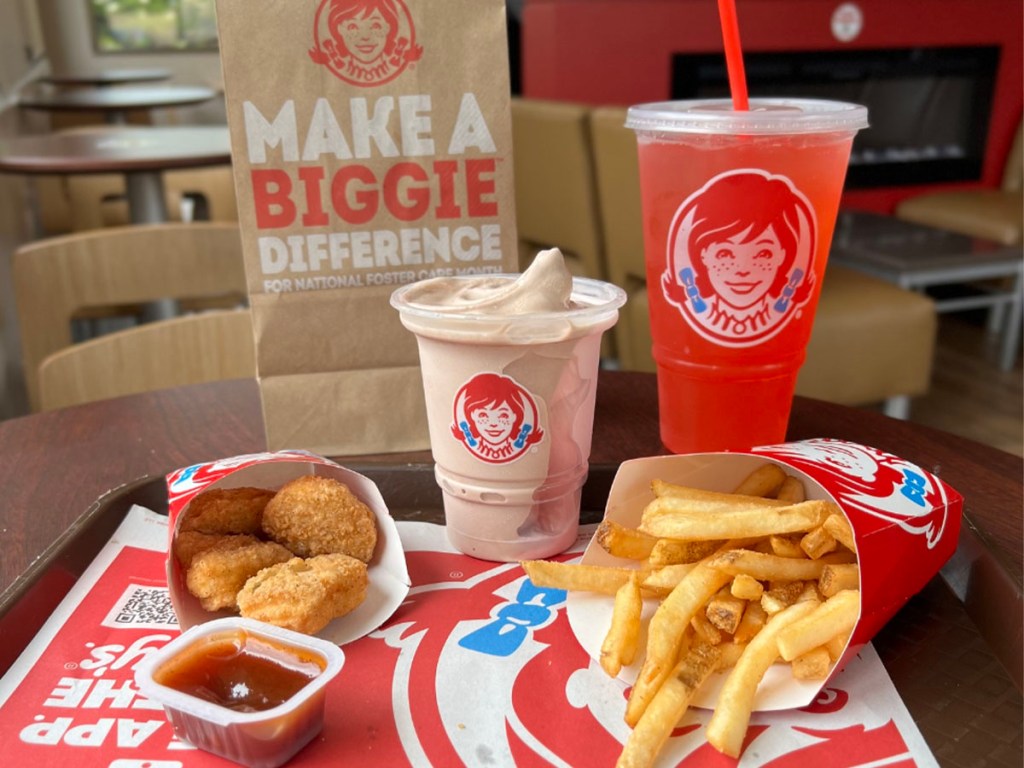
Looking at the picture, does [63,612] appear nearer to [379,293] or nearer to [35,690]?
[35,690]

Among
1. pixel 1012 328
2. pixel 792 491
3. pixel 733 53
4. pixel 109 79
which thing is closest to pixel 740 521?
pixel 792 491

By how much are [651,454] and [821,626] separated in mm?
478

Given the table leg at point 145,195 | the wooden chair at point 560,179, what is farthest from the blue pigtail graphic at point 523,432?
the table leg at point 145,195

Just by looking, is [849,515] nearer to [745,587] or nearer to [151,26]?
[745,587]

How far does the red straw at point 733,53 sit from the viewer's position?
44.7 inches

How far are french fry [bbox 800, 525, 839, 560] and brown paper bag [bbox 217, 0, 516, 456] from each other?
0.59 m

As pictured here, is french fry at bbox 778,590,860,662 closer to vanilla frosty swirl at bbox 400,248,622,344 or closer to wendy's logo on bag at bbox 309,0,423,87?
vanilla frosty swirl at bbox 400,248,622,344

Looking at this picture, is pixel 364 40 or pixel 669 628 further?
pixel 364 40

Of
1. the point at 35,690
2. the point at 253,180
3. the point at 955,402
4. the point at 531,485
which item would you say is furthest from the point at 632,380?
the point at 955,402

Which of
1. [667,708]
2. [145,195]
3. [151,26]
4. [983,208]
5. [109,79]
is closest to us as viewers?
[667,708]

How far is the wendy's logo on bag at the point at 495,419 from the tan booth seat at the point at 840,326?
2.71 m

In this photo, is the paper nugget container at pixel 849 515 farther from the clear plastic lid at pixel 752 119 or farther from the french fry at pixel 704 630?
the clear plastic lid at pixel 752 119

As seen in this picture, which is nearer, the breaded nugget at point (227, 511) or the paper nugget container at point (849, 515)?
the paper nugget container at point (849, 515)

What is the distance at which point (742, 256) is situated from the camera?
3.75 ft
